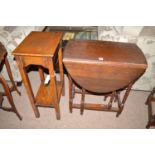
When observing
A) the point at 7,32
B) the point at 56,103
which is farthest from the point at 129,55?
the point at 7,32

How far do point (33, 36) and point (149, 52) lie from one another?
128 cm

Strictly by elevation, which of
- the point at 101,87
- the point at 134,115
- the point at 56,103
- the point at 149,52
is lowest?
the point at 134,115

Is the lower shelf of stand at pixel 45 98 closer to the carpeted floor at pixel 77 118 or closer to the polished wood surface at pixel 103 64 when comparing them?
the carpeted floor at pixel 77 118

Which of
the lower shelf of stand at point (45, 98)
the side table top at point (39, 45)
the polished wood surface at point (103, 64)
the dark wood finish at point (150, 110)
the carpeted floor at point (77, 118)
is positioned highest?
the side table top at point (39, 45)

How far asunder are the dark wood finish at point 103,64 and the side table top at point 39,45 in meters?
0.14

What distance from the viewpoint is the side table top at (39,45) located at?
3.83 feet

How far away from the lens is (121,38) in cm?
167

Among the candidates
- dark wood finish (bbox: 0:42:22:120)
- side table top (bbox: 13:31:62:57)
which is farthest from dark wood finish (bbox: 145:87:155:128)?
dark wood finish (bbox: 0:42:22:120)

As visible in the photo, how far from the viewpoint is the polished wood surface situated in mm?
1225

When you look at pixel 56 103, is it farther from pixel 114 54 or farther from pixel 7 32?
pixel 7 32

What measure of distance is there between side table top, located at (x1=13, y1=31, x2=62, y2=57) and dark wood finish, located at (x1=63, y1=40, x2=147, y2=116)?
139 millimetres

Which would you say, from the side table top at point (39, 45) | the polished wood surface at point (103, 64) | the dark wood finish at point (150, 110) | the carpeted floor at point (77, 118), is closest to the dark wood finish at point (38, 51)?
the side table top at point (39, 45)

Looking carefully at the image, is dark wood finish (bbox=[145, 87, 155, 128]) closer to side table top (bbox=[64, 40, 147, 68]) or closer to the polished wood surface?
the polished wood surface

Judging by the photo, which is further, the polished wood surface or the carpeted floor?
the carpeted floor
